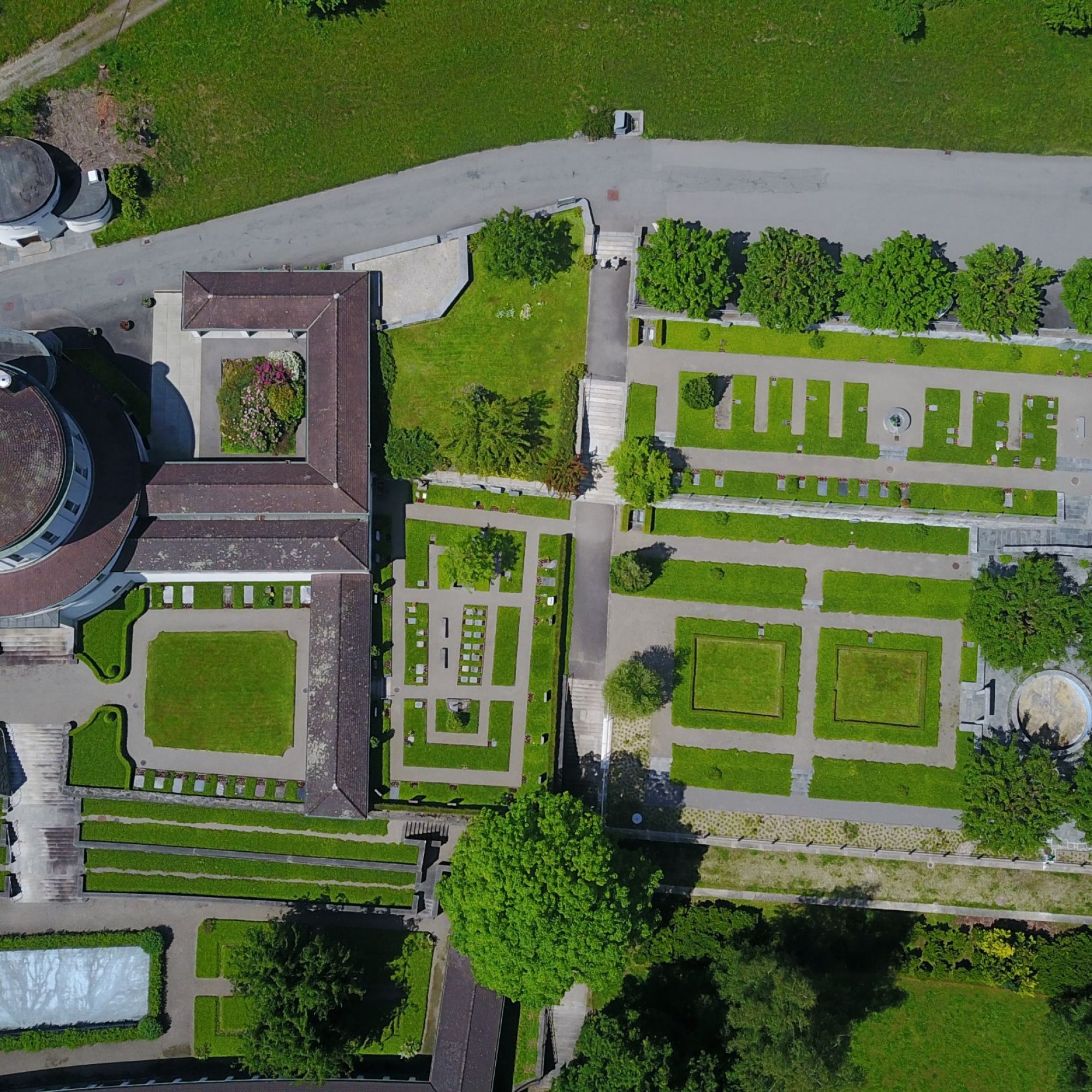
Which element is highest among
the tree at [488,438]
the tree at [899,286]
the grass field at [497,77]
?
the grass field at [497,77]

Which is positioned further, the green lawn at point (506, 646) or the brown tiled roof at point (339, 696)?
the green lawn at point (506, 646)

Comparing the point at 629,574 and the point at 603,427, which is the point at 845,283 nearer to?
the point at 603,427

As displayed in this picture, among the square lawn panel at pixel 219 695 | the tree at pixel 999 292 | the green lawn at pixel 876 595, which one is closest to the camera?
the tree at pixel 999 292

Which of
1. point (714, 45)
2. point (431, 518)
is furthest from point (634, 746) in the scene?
point (714, 45)

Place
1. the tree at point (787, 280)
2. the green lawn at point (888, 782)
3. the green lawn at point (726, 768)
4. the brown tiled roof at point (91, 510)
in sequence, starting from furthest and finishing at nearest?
the green lawn at point (888, 782), the green lawn at point (726, 768), the tree at point (787, 280), the brown tiled roof at point (91, 510)

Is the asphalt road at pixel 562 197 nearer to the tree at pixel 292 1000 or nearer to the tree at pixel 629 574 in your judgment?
the tree at pixel 629 574

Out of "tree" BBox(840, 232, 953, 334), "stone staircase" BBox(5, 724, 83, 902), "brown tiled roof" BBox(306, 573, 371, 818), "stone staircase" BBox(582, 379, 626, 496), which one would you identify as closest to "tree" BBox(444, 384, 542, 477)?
"stone staircase" BBox(582, 379, 626, 496)

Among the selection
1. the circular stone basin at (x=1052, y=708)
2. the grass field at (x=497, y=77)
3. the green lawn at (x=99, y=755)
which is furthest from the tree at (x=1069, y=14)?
the green lawn at (x=99, y=755)
